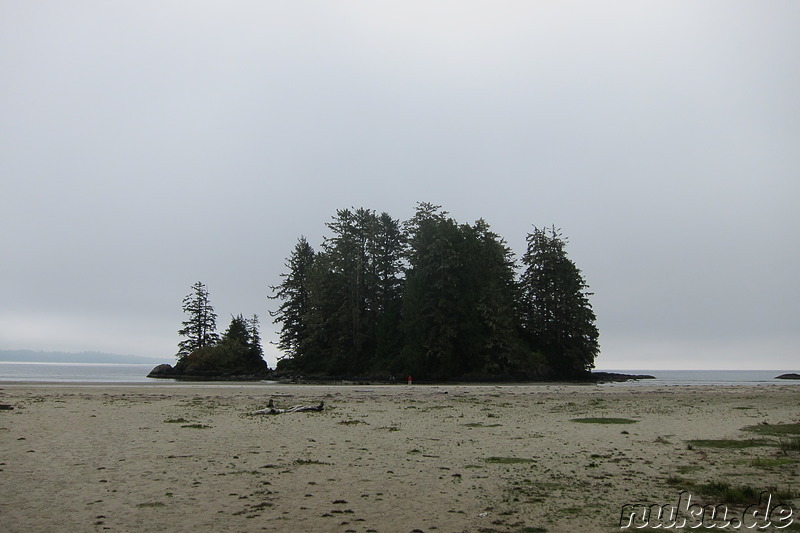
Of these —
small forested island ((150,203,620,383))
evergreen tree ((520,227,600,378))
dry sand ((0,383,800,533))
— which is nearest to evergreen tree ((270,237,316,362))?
small forested island ((150,203,620,383))

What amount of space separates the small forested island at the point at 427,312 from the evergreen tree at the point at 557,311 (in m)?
0.14

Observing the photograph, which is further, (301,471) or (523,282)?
(523,282)

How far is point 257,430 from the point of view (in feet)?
55.0

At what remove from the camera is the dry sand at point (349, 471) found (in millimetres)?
7898

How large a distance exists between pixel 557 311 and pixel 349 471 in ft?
226

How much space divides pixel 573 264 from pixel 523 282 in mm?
7371

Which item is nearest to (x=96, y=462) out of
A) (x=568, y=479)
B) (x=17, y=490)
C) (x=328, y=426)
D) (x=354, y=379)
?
(x=17, y=490)

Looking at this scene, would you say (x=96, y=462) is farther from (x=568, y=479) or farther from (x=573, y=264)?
(x=573, y=264)

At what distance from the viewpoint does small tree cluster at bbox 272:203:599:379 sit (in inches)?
2650

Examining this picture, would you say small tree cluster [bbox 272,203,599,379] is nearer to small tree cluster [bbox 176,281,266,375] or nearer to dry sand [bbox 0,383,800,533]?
small tree cluster [bbox 176,281,266,375]

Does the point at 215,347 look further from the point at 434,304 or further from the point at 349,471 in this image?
the point at 349,471

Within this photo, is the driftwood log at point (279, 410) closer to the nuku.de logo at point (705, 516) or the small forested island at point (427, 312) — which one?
the nuku.de logo at point (705, 516)

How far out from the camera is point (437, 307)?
221ft

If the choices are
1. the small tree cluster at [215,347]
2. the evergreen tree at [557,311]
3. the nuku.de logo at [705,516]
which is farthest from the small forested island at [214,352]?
the nuku.de logo at [705,516]
